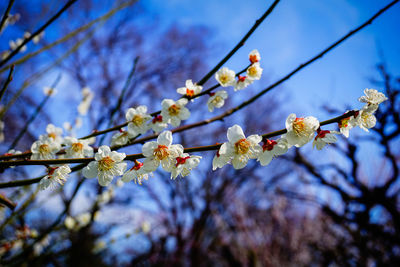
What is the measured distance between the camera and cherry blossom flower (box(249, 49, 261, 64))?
3.72 feet

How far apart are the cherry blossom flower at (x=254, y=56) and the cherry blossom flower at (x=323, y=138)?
0.49 meters

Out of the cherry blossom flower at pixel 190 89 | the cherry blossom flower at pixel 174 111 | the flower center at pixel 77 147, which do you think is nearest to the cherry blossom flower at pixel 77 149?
the flower center at pixel 77 147

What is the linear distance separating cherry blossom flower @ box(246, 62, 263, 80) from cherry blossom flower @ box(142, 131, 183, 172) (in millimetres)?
574

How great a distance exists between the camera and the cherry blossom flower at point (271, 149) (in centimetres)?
80

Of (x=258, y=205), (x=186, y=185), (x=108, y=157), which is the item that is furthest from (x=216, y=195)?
(x=108, y=157)

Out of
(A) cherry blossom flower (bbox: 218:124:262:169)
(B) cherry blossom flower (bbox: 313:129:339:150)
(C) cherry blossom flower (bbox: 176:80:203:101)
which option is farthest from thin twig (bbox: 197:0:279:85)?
(B) cherry blossom flower (bbox: 313:129:339:150)

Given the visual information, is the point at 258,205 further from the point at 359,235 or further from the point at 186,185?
the point at 359,235

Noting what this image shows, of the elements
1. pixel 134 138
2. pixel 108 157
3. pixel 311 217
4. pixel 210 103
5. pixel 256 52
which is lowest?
pixel 108 157

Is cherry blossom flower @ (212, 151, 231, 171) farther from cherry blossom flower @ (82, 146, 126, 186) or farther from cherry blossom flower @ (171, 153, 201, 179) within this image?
cherry blossom flower @ (82, 146, 126, 186)

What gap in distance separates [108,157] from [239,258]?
420cm

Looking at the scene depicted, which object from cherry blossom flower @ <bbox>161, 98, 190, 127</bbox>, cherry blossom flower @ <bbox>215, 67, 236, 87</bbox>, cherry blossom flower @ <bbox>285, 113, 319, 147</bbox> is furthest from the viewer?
cherry blossom flower @ <bbox>215, 67, 236, 87</bbox>

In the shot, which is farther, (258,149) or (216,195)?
(216,195)

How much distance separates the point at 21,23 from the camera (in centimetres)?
667

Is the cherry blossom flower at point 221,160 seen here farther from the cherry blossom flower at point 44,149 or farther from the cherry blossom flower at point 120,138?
the cherry blossom flower at point 44,149
